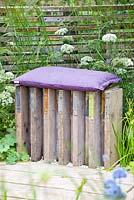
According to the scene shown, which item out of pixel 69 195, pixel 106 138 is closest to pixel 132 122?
pixel 106 138

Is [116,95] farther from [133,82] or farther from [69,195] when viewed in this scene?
[69,195]

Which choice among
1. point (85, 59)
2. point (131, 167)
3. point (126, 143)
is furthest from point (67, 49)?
point (131, 167)

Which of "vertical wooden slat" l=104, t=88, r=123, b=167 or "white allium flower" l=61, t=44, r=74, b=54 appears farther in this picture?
"white allium flower" l=61, t=44, r=74, b=54

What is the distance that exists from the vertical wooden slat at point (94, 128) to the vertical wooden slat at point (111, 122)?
2.9 inches

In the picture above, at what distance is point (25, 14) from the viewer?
4934mm

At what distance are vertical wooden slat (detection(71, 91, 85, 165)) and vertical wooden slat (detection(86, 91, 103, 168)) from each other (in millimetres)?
61

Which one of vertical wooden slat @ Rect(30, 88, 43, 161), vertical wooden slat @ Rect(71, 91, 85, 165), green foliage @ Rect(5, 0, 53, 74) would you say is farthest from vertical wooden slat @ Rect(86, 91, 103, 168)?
green foliage @ Rect(5, 0, 53, 74)

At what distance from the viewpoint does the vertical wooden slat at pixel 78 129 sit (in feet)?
13.4

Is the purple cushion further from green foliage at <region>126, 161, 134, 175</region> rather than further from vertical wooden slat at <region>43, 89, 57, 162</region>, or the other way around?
green foliage at <region>126, 161, 134, 175</region>

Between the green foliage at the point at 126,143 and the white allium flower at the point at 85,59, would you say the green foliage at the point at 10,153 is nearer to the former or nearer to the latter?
the green foliage at the point at 126,143

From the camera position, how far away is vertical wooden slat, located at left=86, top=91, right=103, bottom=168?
4031mm

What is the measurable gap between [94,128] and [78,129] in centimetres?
13

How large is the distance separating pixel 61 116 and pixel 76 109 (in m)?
0.14

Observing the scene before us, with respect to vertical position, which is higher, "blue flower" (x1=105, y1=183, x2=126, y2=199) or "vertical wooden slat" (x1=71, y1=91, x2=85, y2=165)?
"blue flower" (x1=105, y1=183, x2=126, y2=199)
